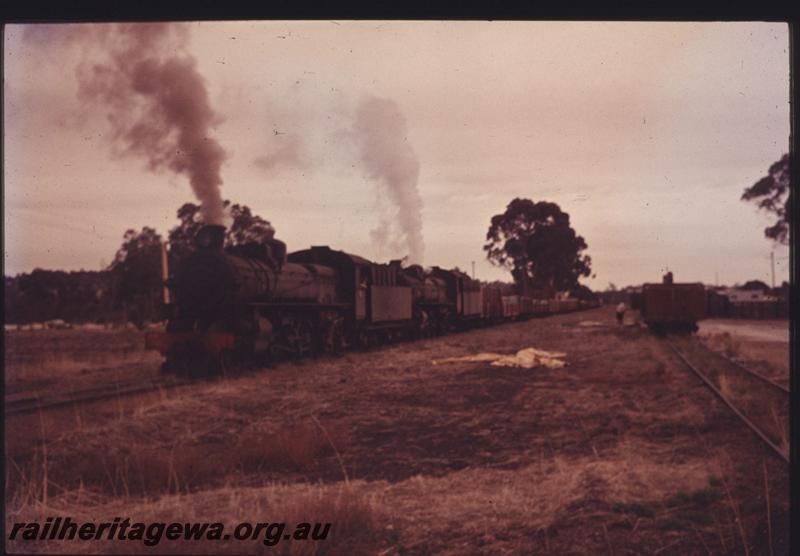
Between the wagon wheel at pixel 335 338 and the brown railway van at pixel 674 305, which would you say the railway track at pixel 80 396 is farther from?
the brown railway van at pixel 674 305

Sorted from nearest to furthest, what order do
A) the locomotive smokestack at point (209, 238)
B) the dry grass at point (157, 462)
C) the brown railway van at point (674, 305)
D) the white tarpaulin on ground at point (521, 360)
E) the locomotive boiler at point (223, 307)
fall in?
the dry grass at point (157, 462)
the locomotive boiler at point (223, 307)
the locomotive smokestack at point (209, 238)
the white tarpaulin on ground at point (521, 360)
the brown railway van at point (674, 305)

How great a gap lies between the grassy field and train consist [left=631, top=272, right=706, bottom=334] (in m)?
13.3

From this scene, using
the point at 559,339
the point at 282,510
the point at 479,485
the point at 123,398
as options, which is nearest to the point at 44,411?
the point at 123,398

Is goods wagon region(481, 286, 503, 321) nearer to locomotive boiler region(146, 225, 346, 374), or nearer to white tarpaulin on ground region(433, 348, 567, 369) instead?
white tarpaulin on ground region(433, 348, 567, 369)

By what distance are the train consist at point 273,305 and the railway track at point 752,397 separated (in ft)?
30.8

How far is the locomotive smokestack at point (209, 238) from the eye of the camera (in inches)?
531

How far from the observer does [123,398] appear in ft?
34.5

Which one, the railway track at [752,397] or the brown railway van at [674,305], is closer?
the railway track at [752,397]

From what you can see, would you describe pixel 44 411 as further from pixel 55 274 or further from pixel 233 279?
pixel 55 274

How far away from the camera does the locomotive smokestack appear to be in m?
13.5

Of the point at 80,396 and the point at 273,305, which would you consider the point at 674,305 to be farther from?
the point at 80,396

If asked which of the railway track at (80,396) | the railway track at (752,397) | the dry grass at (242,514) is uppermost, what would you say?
the railway track at (80,396)

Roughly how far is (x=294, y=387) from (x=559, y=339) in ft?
51.6

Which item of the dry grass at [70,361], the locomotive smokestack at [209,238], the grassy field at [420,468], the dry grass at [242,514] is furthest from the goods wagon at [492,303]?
the dry grass at [242,514]
